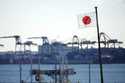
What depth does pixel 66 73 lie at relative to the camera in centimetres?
3825

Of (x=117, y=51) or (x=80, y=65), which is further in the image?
(x=80, y=65)

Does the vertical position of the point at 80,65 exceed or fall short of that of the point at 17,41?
it falls short

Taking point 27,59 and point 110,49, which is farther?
point 27,59

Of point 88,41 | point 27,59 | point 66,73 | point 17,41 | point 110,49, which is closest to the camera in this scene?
point 66,73

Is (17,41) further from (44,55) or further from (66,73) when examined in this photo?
(44,55)

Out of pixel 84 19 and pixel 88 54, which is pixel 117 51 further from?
pixel 84 19

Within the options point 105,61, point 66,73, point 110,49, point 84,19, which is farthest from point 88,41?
point 84,19

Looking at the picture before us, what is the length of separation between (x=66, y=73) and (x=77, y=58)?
143m

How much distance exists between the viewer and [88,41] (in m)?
146

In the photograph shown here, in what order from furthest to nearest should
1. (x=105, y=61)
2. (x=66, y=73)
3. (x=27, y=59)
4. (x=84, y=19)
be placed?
(x=27, y=59) → (x=105, y=61) → (x=66, y=73) → (x=84, y=19)

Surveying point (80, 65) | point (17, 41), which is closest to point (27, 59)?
point (80, 65)

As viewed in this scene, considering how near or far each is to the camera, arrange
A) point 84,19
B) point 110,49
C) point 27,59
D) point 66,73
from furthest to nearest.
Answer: point 27,59 → point 110,49 → point 66,73 → point 84,19

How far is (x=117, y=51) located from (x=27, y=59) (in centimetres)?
6198

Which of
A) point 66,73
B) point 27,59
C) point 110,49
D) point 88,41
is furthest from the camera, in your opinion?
point 27,59
